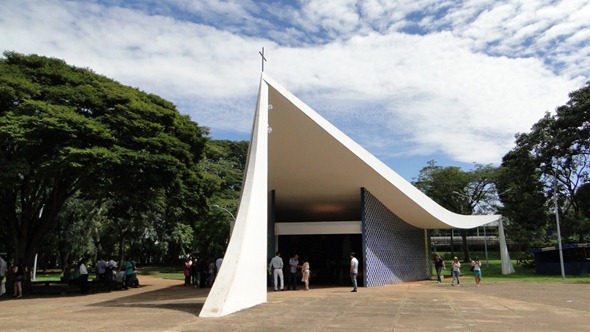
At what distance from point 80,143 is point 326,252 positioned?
13670 millimetres

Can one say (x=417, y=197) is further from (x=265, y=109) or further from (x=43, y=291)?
(x=43, y=291)

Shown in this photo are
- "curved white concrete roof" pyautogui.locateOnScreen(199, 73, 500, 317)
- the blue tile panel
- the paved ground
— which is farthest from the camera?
the blue tile panel

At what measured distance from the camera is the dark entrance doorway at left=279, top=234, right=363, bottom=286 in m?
22.0

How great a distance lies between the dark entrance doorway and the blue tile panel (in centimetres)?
236

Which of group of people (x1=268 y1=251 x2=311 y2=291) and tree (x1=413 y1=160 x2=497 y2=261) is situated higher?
tree (x1=413 y1=160 x2=497 y2=261)

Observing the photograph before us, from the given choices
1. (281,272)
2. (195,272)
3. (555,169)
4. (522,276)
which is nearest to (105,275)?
(195,272)

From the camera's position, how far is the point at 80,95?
620 inches

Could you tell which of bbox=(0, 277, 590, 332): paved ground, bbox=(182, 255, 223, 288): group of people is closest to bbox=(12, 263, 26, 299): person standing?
bbox=(0, 277, 590, 332): paved ground

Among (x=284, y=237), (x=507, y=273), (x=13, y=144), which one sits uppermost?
(x=13, y=144)

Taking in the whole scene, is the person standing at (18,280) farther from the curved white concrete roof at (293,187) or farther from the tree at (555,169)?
the tree at (555,169)

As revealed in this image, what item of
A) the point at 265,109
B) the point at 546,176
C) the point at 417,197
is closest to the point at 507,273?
the point at 546,176

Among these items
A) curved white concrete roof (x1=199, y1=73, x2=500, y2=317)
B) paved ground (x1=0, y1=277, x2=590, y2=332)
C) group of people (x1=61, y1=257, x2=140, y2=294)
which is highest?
curved white concrete roof (x1=199, y1=73, x2=500, y2=317)

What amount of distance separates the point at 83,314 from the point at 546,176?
31.0 meters

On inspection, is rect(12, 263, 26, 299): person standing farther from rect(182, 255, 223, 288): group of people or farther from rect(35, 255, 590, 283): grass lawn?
rect(35, 255, 590, 283): grass lawn
